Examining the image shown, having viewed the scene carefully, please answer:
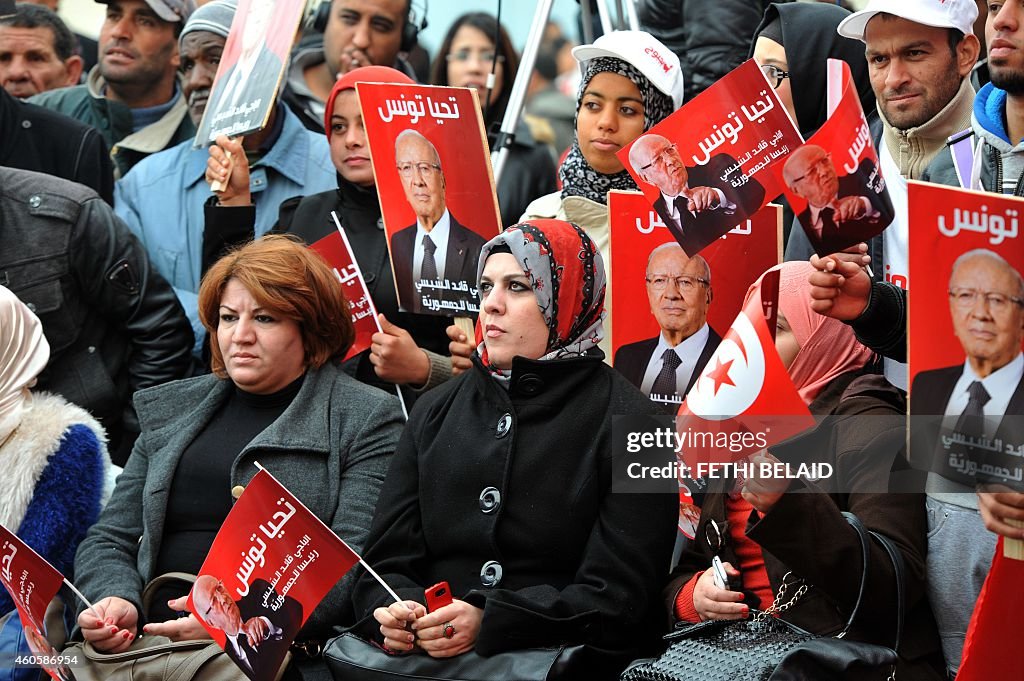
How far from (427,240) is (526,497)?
1149 mm

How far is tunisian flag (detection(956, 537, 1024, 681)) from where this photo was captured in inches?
134

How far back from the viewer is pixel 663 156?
4219 millimetres

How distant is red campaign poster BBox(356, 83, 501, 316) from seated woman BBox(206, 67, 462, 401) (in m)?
0.38

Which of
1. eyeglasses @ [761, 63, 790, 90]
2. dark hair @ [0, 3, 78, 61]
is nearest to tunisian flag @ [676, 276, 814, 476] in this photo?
eyeglasses @ [761, 63, 790, 90]

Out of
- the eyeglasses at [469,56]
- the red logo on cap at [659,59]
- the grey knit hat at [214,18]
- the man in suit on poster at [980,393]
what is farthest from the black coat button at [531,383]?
the eyeglasses at [469,56]

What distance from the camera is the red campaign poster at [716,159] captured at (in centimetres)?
417

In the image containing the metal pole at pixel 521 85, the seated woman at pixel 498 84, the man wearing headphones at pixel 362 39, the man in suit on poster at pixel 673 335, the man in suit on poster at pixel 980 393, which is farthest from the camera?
the man wearing headphones at pixel 362 39

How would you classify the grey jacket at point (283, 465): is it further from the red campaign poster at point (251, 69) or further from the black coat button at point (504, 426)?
the red campaign poster at point (251, 69)

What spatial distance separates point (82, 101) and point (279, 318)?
2.87 metres

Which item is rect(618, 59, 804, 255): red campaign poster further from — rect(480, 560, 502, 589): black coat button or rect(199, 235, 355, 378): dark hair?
rect(199, 235, 355, 378): dark hair

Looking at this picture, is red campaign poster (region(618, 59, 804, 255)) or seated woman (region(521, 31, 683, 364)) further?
seated woman (region(521, 31, 683, 364))

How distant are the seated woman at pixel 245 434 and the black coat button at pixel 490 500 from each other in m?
0.55

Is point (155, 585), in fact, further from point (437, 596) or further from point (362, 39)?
point (362, 39)

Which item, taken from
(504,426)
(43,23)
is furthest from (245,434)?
(43,23)
